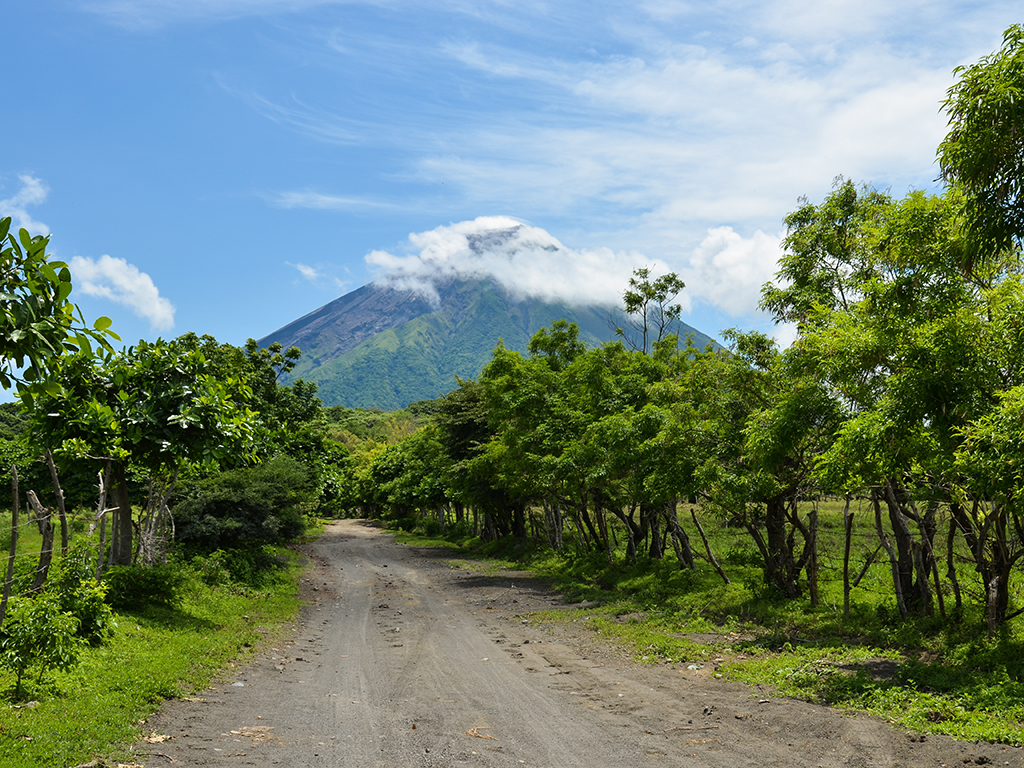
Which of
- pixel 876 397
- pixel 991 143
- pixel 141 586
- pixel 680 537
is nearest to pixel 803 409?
pixel 876 397

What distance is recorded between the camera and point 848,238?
1332cm

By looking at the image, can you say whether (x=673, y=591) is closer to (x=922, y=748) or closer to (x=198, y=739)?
(x=922, y=748)

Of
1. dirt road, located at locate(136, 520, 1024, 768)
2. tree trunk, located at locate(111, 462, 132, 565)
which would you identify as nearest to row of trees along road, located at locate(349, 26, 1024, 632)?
dirt road, located at locate(136, 520, 1024, 768)

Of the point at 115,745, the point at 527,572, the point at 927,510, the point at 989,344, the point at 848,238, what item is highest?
the point at 848,238

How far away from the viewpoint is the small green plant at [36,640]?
23.5 ft

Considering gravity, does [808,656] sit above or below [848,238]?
below

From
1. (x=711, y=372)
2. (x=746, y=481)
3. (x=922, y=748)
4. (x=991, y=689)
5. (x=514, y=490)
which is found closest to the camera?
(x=922, y=748)

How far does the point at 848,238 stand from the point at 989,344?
5327 millimetres

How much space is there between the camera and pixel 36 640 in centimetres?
726

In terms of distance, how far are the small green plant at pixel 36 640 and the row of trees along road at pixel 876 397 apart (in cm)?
973

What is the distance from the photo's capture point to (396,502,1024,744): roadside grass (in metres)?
8.19

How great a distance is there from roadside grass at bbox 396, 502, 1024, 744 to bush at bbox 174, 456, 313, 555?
32.6 ft

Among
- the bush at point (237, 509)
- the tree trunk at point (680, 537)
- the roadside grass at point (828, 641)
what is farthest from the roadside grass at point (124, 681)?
the tree trunk at point (680, 537)

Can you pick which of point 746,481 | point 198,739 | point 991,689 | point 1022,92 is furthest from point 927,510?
point 198,739
